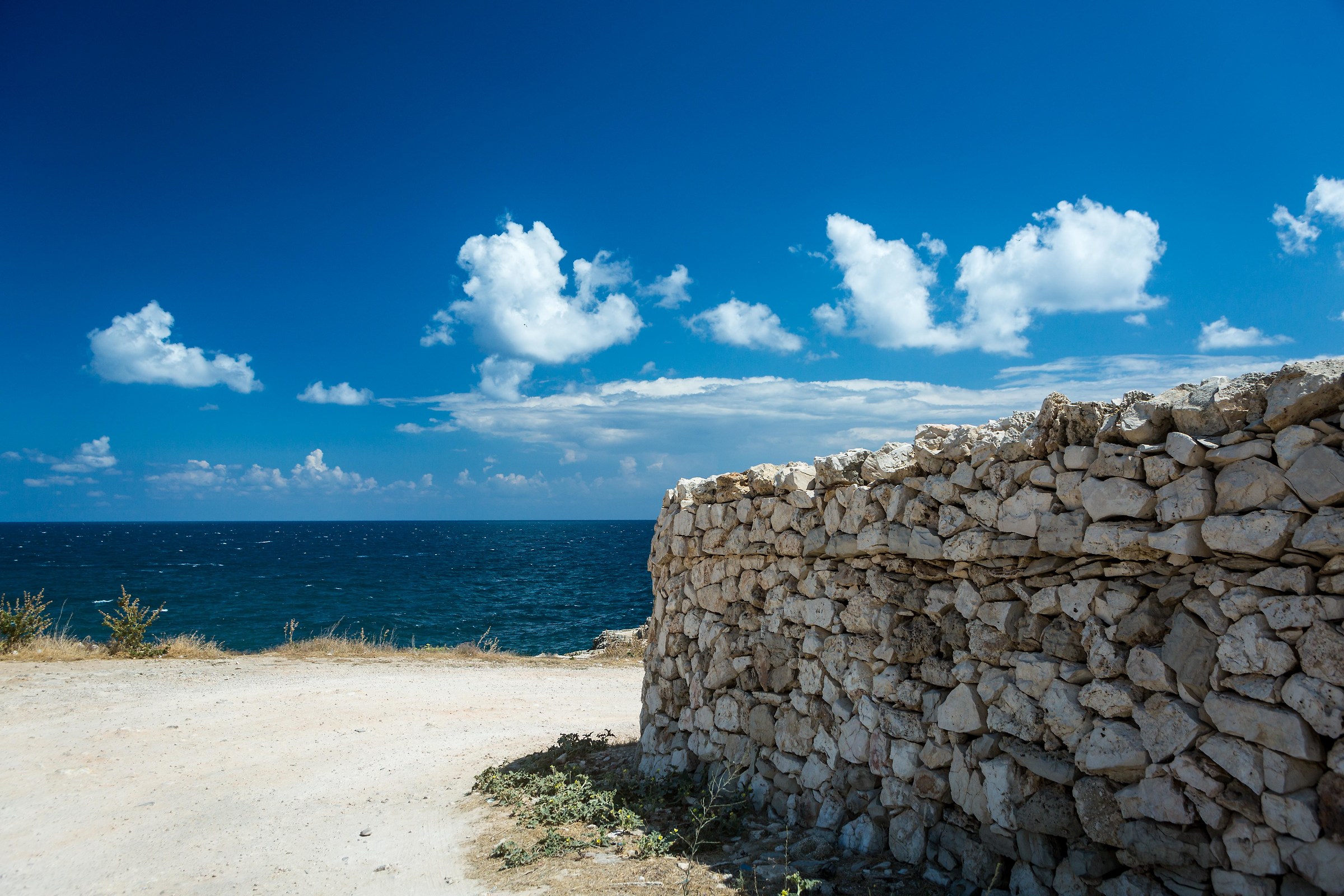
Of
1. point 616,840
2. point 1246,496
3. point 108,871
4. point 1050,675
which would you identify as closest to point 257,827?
point 108,871

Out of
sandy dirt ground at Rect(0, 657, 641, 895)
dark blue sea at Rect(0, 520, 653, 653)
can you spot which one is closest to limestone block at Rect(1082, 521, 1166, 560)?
sandy dirt ground at Rect(0, 657, 641, 895)

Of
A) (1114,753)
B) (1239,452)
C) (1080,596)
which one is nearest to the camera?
(1239,452)

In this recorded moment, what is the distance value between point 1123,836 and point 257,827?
22.7 feet

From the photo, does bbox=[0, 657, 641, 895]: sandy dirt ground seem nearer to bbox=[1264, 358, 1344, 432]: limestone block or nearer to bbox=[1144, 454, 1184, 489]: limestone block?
bbox=[1144, 454, 1184, 489]: limestone block

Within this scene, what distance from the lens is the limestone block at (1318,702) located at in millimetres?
3221

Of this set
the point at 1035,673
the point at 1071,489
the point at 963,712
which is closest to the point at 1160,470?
the point at 1071,489

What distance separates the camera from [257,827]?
6.83 meters

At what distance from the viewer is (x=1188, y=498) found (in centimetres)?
371

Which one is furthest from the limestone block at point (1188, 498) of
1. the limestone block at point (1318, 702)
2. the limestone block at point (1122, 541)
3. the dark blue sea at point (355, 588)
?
the dark blue sea at point (355, 588)

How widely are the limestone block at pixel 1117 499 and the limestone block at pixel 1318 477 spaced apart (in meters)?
0.60

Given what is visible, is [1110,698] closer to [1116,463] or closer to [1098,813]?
A: [1098,813]

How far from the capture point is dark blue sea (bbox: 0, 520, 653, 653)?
30.1 meters

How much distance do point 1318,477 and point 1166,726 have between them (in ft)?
4.57

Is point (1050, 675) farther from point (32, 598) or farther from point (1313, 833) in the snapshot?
point (32, 598)
